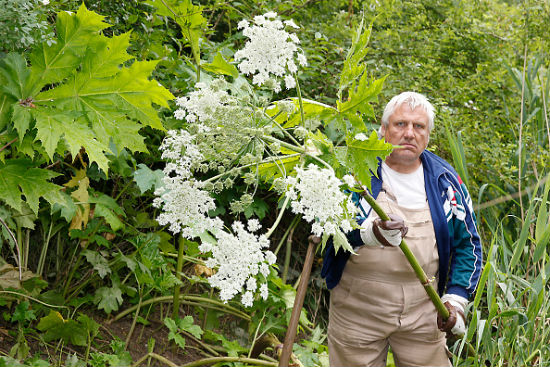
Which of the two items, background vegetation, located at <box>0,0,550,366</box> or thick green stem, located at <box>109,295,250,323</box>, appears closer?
background vegetation, located at <box>0,0,550,366</box>

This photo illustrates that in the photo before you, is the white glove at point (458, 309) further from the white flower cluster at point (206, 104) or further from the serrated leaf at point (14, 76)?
the serrated leaf at point (14, 76)

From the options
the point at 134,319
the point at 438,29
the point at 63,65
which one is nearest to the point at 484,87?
the point at 438,29

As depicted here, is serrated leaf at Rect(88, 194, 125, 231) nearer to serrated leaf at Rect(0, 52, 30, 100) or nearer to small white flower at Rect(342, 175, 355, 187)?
serrated leaf at Rect(0, 52, 30, 100)

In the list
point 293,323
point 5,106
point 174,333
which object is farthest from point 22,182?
point 174,333

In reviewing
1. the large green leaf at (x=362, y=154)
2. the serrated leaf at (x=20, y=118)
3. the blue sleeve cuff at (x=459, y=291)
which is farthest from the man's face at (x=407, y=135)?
the serrated leaf at (x=20, y=118)

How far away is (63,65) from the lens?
1580 mm

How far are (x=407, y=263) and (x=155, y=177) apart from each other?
1.18m

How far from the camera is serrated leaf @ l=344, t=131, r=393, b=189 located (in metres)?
1.43

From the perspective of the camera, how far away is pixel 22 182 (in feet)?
5.63

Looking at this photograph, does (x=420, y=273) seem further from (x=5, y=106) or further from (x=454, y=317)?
(x=5, y=106)

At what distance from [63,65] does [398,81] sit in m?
2.89

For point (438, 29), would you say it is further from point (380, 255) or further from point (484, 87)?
point (380, 255)

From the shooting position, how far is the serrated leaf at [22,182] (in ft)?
5.48

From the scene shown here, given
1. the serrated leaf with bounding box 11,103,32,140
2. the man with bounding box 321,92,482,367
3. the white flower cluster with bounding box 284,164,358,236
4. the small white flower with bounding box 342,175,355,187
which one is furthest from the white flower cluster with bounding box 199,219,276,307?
the man with bounding box 321,92,482,367
